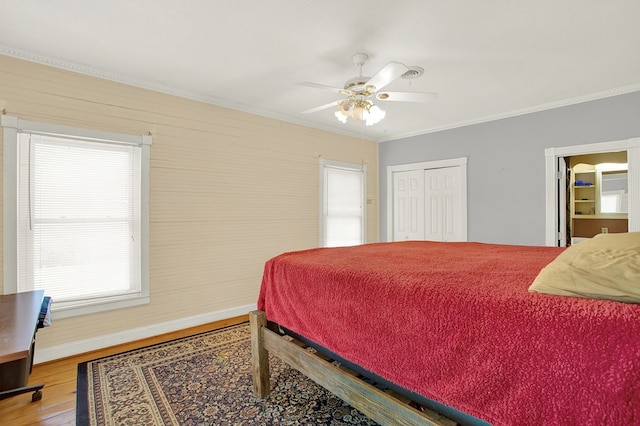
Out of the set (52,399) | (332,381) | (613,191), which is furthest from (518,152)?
(52,399)

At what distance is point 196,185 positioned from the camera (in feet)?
12.1

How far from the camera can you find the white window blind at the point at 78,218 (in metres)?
2.74

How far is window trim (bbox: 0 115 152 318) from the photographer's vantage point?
104 inches

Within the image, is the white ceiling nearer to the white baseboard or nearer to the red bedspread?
the red bedspread

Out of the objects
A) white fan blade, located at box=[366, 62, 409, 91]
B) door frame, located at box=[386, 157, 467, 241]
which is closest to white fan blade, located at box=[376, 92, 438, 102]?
white fan blade, located at box=[366, 62, 409, 91]

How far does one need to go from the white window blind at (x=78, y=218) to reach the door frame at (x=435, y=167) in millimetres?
3817

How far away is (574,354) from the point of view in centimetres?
90

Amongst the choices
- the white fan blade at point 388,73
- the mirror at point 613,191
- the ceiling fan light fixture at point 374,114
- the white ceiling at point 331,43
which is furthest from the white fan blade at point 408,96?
the mirror at point 613,191

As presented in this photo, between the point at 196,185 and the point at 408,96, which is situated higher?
the point at 408,96

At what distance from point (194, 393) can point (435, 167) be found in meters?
4.29

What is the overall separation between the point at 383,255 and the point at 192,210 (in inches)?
94.1

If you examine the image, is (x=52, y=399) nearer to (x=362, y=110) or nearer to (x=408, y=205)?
(x=362, y=110)

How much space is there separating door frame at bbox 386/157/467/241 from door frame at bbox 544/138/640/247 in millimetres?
998

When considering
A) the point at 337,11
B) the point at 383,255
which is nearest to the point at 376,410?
the point at 383,255
